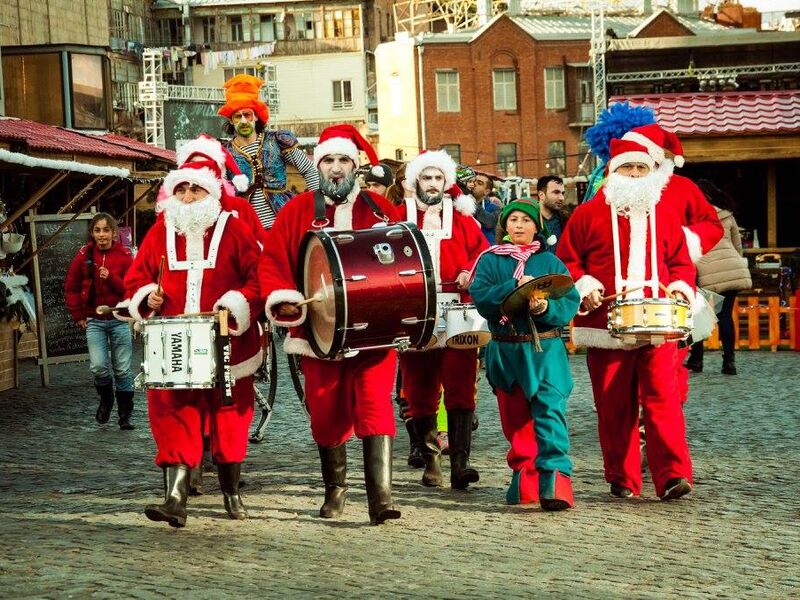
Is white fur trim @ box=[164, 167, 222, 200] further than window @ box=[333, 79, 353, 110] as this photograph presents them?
No

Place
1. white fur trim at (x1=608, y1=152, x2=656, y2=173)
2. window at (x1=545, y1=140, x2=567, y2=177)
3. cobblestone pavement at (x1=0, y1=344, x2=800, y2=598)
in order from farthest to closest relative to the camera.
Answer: window at (x1=545, y1=140, x2=567, y2=177) < white fur trim at (x1=608, y1=152, x2=656, y2=173) < cobblestone pavement at (x1=0, y1=344, x2=800, y2=598)

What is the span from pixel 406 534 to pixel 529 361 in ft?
4.33

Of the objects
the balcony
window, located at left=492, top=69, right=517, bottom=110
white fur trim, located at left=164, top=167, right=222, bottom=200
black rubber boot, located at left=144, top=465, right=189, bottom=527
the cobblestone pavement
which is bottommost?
the cobblestone pavement

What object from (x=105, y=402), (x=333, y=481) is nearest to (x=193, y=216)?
(x=333, y=481)

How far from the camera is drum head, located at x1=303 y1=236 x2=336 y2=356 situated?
28.3 feet

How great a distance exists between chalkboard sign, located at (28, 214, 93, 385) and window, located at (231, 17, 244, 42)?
74296 mm

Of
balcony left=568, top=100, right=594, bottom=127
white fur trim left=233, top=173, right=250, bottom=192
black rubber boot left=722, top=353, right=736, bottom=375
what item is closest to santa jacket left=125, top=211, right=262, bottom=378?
white fur trim left=233, top=173, right=250, bottom=192

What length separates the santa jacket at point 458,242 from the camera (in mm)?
10703

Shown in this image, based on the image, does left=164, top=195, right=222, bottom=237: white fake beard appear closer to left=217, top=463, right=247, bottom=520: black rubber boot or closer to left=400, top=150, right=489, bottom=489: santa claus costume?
left=217, top=463, right=247, bottom=520: black rubber boot

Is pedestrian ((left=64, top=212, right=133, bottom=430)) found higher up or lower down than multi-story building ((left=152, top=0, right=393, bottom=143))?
lower down

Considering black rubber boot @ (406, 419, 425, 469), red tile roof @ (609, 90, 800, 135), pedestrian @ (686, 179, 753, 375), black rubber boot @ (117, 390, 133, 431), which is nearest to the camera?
black rubber boot @ (406, 419, 425, 469)

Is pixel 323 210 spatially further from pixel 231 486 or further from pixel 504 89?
pixel 504 89

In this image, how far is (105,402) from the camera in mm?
14703

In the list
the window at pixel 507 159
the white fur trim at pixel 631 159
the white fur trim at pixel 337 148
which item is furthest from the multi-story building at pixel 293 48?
the white fur trim at pixel 337 148
